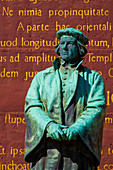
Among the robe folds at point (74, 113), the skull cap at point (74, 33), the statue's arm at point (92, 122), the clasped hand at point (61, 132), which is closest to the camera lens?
the clasped hand at point (61, 132)

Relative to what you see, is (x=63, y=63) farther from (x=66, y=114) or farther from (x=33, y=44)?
(x=33, y=44)

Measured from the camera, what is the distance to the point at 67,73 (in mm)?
8984

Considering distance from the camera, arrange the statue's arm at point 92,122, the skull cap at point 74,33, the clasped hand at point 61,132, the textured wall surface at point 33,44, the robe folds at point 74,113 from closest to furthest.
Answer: the clasped hand at point 61,132, the statue's arm at point 92,122, the robe folds at point 74,113, the skull cap at point 74,33, the textured wall surface at point 33,44

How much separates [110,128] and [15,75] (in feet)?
6.49

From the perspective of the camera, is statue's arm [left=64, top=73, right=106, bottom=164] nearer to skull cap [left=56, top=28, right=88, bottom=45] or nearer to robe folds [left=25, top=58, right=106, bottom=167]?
robe folds [left=25, top=58, right=106, bottom=167]

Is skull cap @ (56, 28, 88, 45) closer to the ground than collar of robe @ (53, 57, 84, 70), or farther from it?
farther from it

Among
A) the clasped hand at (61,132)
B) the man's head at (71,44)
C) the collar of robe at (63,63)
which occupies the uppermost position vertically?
the man's head at (71,44)

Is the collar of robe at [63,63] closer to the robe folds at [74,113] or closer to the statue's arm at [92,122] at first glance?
the robe folds at [74,113]

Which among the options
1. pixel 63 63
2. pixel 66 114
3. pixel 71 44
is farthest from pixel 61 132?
pixel 71 44

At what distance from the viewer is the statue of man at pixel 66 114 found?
8.50m

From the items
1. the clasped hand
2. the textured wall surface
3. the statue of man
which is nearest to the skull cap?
the statue of man

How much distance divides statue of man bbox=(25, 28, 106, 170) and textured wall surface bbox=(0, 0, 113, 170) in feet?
13.4

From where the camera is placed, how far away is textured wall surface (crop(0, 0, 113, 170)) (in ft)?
42.5

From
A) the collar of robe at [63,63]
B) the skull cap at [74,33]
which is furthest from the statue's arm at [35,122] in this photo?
the skull cap at [74,33]
